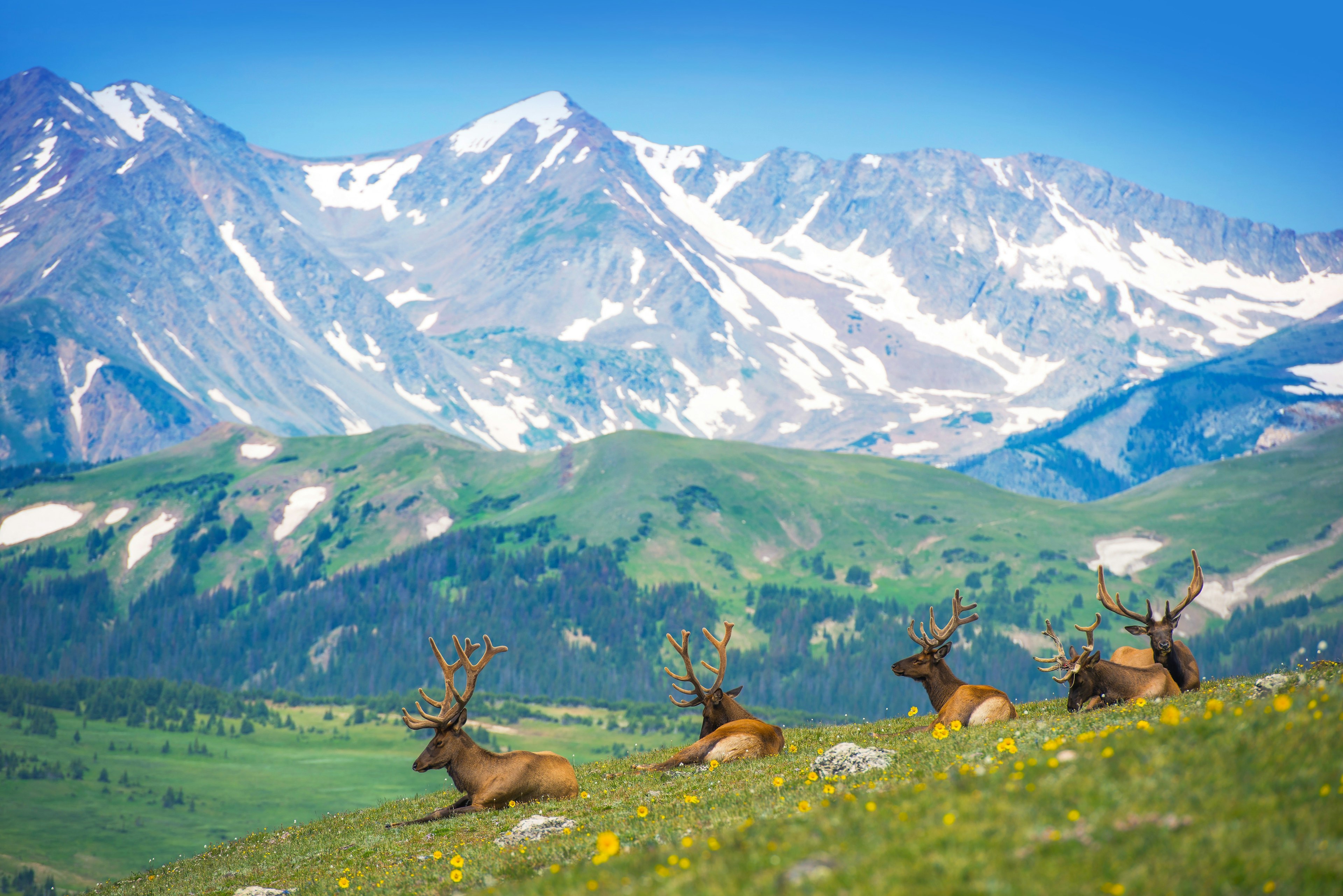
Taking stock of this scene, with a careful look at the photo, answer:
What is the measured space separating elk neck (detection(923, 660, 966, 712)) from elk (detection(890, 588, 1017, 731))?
1 cm

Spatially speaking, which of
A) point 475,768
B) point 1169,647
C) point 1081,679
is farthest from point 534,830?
point 1169,647

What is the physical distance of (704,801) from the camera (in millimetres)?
23766

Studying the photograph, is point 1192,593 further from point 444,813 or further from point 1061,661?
point 444,813

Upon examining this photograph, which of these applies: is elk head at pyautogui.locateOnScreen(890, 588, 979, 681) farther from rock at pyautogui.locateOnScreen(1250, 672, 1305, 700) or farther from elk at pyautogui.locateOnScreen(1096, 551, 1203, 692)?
rock at pyautogui.locateOnScreen(1250, 672, 1305, 700)

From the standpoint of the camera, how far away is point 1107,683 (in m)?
31.4

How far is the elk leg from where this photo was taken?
30672 millimetres

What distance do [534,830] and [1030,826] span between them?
566 inches

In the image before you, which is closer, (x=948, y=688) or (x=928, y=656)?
(x=928, y=656)

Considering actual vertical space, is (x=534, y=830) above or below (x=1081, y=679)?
below

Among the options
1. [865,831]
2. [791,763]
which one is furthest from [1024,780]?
[791,763]

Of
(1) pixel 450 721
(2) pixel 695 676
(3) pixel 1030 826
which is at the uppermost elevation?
(3) pixel 1030 826

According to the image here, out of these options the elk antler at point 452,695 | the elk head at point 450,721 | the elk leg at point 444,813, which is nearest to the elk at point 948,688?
the elk antler at point 452,695

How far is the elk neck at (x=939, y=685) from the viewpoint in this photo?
36.3 metres

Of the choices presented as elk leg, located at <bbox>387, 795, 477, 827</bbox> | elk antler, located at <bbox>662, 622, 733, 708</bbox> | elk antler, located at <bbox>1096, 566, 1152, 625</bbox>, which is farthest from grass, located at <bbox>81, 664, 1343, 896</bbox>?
elk antler, located at <bbox>662, 622, 733, 708</bbox>
